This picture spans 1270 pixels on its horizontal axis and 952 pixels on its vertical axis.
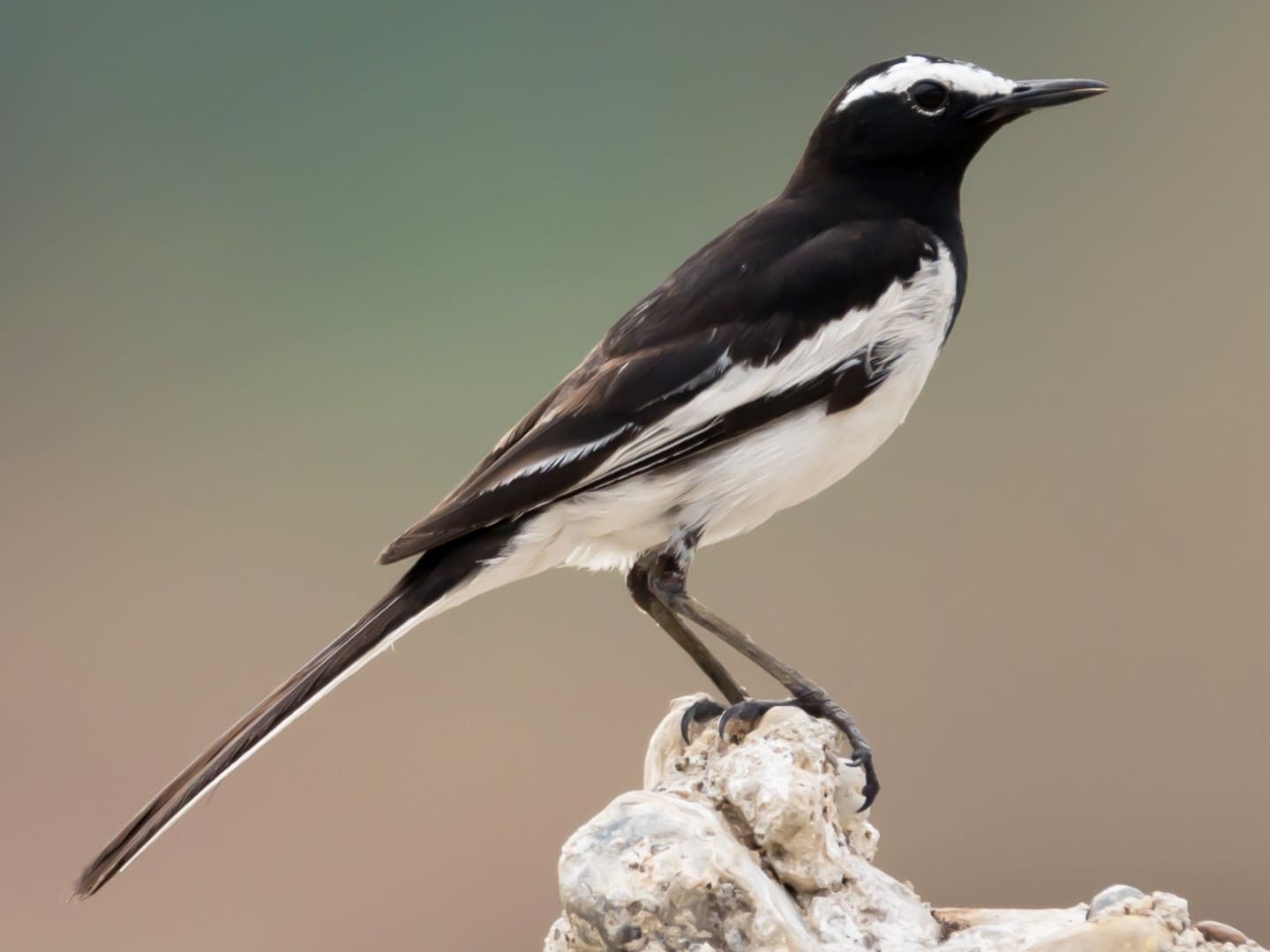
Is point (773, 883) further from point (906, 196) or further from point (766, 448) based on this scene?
point (906, 196)

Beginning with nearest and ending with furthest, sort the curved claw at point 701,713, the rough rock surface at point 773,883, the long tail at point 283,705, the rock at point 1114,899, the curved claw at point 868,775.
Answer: the rough rock surface at point 773,883
the rock at point 1114,899
the long tail at point 283,705
the curved claw at point 868,775
the curved claw at point 701,713

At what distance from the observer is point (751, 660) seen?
335cm

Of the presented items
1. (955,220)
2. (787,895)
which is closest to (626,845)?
(787,895)

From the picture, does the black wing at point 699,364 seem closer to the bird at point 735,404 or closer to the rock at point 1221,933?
the bird at point 735,404

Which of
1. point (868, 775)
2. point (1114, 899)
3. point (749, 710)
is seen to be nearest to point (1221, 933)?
point (1114, 899)

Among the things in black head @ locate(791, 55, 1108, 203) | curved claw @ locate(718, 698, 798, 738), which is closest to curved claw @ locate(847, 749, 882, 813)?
curved claw @ locate(718, 698, 798, 738)

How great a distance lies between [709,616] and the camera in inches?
132

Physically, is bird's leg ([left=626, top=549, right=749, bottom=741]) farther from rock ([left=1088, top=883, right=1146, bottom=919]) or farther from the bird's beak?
the bird's beak

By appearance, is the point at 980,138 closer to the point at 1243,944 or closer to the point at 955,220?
the point at 955,220

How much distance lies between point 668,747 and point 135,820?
3.95ft

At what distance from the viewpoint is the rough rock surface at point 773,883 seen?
2.53 metres

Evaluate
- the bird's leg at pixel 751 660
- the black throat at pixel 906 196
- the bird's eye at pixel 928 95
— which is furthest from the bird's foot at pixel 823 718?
the bird's eye at pixel 928 95

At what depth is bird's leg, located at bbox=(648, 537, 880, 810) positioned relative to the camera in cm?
316

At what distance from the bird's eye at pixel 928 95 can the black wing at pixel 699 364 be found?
0.92 feet
